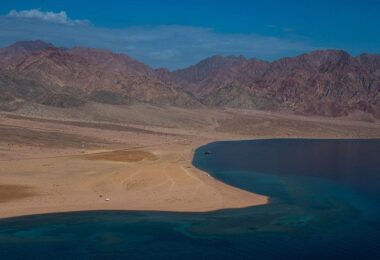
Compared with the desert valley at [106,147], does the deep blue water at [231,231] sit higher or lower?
lower

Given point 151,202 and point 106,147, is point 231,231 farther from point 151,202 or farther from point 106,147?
point 106,147

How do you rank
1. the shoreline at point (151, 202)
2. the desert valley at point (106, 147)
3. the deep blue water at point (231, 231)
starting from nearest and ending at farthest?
the deep blue water at point (231, 231) → the shoreline at point (151, 202) → the desert valley at point (106, 147)

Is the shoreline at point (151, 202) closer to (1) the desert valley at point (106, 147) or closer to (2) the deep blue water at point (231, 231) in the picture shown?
(1) the desert valley at point (106, 147)

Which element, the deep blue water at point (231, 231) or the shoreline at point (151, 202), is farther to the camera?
the shoreline at point (151, 202)

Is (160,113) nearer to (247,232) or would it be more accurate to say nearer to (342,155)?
(342,155)

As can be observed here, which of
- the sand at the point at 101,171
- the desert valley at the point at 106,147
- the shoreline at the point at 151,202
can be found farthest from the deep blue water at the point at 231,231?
the desert valley at the point at 106,147

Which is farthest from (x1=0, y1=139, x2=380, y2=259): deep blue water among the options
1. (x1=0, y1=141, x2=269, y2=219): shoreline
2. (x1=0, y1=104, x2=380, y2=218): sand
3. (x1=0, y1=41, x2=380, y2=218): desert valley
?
(x1=0, y1=41, x2=380, y2=218): desert valley

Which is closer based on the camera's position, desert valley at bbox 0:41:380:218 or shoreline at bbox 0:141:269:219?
shoreline at bbox 0:141:269:219

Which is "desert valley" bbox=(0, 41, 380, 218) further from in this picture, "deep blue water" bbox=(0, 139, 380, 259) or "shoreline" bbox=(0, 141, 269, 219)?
"deep blue water" bbox=(0, 139, 380, 259)
